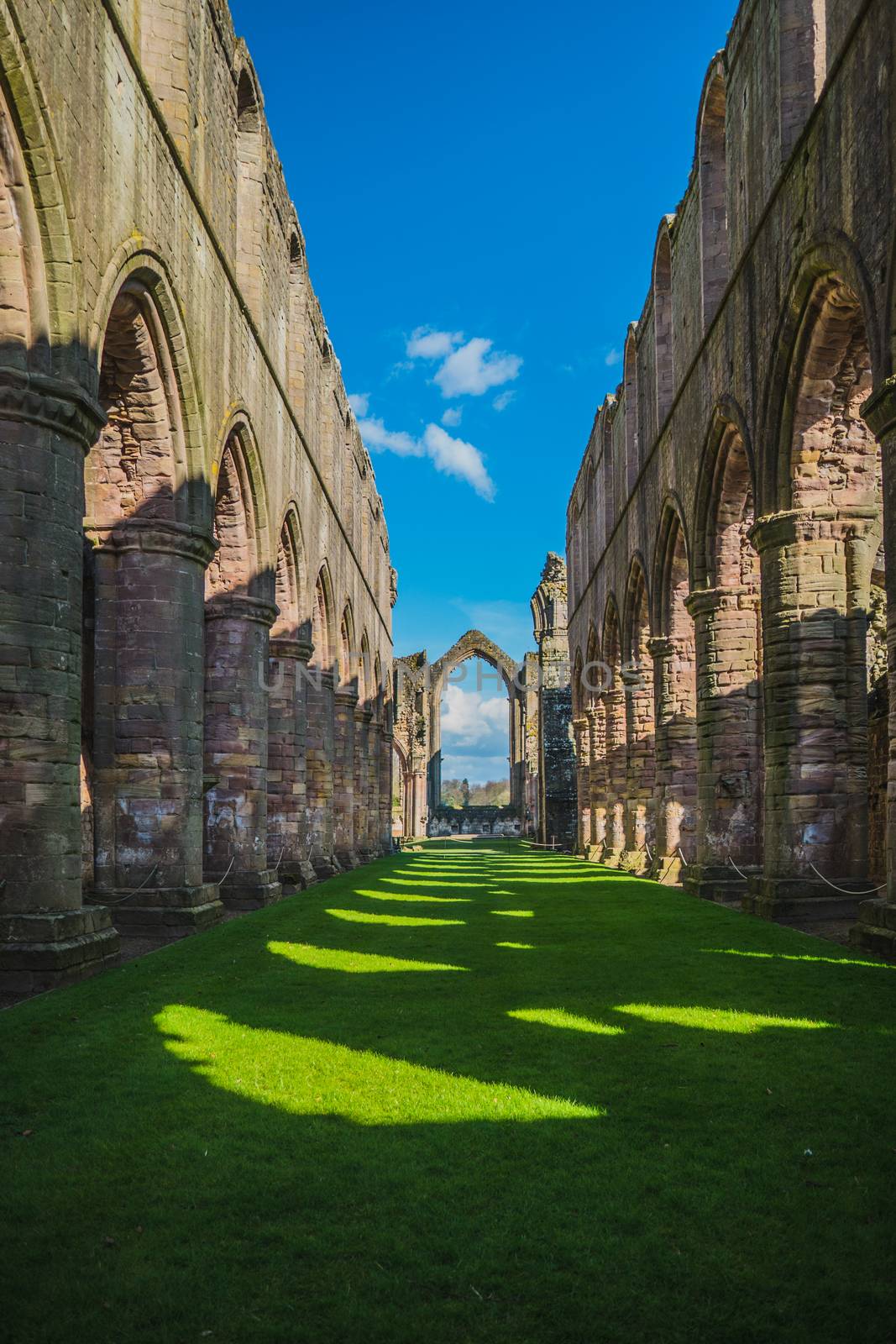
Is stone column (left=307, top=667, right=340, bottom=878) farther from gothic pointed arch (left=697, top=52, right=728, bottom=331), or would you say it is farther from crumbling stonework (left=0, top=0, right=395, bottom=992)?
gothic pointed arch (left=697, top=52, right=728, bottom=331)

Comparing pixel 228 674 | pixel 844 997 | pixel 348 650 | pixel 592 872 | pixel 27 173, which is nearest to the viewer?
pixel 844 997

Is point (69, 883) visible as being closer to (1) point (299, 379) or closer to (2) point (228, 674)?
(2) point (228, 674)

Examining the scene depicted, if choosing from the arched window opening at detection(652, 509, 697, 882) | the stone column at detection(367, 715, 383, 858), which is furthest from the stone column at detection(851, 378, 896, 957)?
the stone column at detection(367, 715, 383, 858)

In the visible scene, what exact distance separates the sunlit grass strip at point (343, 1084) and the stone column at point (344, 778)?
54.1 ft

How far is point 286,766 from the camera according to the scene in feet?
52.8

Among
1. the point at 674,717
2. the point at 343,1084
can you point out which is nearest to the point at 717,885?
the point at 674,717

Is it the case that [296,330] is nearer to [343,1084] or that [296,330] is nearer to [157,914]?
[157,914]

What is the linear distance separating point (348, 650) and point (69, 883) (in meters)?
17.8

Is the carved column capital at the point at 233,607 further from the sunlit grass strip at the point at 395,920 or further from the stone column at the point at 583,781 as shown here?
the stone column at the point at 583,781

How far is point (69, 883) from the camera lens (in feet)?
23.6

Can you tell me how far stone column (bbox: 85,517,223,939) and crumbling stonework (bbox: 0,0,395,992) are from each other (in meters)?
0.02

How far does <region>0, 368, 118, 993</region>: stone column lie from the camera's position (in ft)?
22.4

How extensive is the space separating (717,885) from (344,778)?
34.9ft

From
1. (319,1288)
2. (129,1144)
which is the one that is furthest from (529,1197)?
(129,1144)
